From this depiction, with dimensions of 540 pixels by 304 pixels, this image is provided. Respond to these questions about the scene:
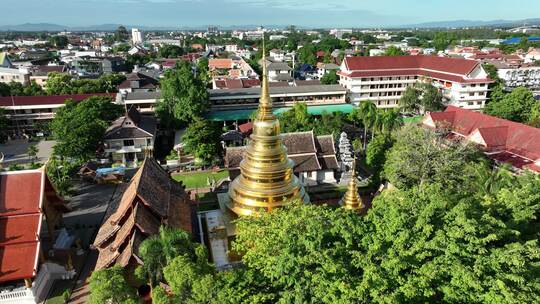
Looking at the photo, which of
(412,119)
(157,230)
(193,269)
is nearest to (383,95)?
(412,119)

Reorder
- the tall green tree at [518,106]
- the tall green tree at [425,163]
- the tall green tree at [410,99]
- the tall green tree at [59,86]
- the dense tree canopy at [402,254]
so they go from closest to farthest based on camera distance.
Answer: the dense tree canopy at [402,254], the tall green tree at [425,163], the tall green tree at [518,106], the tall green tree at [410,99], the tall green tree at [59,86]

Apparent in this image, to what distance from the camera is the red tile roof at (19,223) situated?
17.3 m

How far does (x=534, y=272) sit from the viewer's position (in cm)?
1132

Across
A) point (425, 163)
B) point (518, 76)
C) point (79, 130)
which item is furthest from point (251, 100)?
point (518, 76)

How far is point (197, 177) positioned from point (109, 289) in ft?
72.1

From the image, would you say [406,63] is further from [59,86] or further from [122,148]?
[59,86]

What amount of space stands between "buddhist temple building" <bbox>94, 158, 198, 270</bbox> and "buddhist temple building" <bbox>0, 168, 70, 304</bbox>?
3.00m

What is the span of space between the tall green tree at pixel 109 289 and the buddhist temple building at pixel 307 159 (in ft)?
58.9

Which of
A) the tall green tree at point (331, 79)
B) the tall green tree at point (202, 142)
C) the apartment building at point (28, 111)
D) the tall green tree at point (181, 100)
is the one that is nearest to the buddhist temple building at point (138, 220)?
the tall green tree at point (202, 142)

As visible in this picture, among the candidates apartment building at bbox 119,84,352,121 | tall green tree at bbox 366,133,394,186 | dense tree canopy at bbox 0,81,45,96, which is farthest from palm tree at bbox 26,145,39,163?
tall green tree at bbox 366,133,394,186

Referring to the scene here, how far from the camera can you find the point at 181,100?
44.9 m

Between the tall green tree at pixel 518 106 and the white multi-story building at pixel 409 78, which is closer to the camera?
the tall green tree at pixel 518 106

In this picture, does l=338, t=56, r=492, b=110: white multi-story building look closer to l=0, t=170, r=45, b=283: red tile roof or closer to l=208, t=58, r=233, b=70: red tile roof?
l=208, t=58, r=233, b=70: red tile roof

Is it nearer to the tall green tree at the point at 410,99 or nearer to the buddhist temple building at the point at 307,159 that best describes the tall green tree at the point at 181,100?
the buddhist temple building at the point at 307,159
